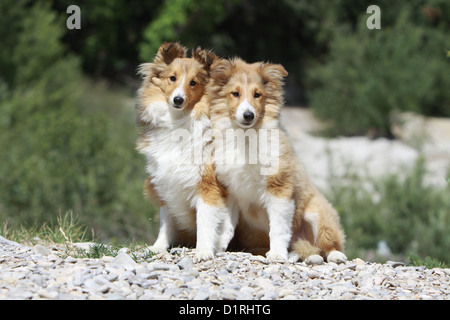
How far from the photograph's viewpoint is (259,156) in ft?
17.0

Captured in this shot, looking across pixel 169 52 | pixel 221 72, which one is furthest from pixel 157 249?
pixel 169 52

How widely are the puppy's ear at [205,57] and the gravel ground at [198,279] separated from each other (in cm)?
174

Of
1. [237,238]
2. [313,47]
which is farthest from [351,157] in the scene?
[313,47]

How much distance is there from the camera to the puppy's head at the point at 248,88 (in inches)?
201

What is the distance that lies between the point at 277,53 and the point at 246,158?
2121cm

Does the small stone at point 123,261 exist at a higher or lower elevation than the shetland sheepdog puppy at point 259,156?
lower

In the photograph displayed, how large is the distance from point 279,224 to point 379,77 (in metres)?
16.0

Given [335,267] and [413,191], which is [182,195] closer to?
[335,267]

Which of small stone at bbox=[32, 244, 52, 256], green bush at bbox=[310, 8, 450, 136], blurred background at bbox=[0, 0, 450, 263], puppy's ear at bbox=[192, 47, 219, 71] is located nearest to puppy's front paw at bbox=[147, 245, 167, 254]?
small stone at bbox=[32, 244, 52, 256]

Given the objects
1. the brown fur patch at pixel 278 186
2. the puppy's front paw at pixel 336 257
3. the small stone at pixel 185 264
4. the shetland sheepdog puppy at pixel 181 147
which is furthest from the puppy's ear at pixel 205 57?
the puppy's front paw at pixel 336 257

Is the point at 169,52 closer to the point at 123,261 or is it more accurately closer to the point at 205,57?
the point at 205,57

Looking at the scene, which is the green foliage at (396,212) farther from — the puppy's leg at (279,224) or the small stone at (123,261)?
the small stone at (123,261)

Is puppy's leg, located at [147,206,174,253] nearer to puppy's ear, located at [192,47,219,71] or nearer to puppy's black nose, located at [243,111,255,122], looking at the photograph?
puppy's black nose, located at [243,111,255,122]

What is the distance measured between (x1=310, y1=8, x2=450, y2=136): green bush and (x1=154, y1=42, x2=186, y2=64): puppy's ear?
1503 centimetres
